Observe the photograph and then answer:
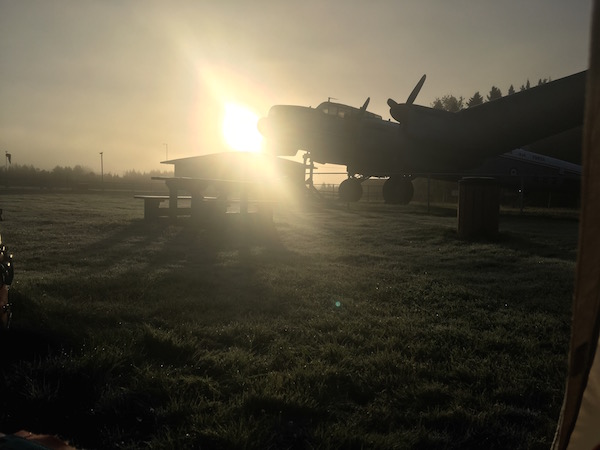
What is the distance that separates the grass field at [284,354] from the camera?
6.44 ft

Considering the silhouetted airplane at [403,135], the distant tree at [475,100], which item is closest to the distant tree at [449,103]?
the distant tree at [475,100]

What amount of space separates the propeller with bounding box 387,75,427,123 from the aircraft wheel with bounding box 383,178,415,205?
105 inches

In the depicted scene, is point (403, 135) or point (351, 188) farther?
point (351, 188)

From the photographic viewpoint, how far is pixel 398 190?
59.0 ft

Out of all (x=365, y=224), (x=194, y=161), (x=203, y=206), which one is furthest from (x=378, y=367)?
(x=194, y=161)

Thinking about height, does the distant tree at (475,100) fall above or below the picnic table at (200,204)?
above

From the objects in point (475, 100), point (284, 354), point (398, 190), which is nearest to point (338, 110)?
point (398, 190)

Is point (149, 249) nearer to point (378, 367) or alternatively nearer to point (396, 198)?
point (378, 367)

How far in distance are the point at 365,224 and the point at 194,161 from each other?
34.6m

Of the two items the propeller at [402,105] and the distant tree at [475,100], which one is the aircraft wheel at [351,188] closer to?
the propeller at [402,105]

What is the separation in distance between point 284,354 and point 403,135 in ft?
50.4

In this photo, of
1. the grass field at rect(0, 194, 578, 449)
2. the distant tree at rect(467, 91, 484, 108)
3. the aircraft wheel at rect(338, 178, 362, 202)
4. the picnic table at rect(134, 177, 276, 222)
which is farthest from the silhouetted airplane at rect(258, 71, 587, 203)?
the distant tree at rect(467, 91, 484, 108)

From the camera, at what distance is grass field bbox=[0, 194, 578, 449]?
1.96 m

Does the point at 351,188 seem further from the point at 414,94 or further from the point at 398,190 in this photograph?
the point at 414,94
